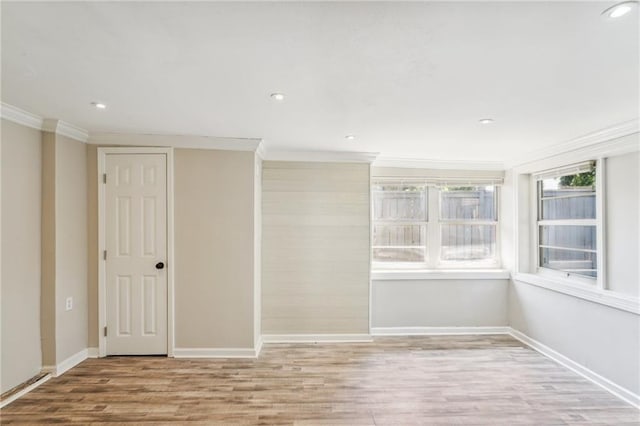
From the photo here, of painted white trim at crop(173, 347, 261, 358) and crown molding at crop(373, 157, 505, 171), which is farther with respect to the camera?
crown molding at crop(373, 157, 505, 171)

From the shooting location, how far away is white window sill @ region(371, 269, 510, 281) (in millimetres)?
4312

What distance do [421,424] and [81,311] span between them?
337 cm

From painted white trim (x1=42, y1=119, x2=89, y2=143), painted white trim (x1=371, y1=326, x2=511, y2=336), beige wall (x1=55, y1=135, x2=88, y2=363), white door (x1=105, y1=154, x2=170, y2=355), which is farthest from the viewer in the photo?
painted white trim (x1=371, y1=326, x2=511, y2=336)

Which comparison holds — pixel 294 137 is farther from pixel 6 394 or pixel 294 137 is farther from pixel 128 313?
pixel 6 394

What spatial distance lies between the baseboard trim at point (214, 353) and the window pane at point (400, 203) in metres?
Result: 2.38

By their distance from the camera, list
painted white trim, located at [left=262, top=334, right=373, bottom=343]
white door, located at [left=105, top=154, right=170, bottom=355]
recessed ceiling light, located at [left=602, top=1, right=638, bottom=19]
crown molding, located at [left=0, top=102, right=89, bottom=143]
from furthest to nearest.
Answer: painted white trim, located at [left=262, top=334, right=373, bottom=343], white door, located at [left=105, top=154, right=170, bottom=355], crown molding, located at [left=0, top=102, right=89, bottom=143], recessed ceiling light, located at [left=602, top=1, right=638, bottom=19]

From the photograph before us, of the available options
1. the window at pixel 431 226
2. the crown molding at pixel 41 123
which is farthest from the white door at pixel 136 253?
the window at pixel 431 226

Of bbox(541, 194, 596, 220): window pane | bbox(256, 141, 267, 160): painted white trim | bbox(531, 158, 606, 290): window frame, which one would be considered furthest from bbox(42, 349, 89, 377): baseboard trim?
bbox(541, 194, 596, 220): window pane

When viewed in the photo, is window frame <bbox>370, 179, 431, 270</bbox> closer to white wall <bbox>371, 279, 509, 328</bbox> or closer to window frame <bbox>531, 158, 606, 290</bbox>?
white wall <bbox>371, 279, 509, 328</bbox>

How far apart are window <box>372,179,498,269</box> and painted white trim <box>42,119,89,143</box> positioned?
11.2 ft

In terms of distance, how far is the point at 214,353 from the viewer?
347cm

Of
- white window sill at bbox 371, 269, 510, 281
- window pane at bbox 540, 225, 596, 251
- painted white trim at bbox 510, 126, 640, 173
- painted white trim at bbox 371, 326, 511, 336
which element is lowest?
painted white trim at bbox 371, 326, 511, 336

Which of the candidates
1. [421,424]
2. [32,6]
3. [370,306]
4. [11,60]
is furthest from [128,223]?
[421,424]

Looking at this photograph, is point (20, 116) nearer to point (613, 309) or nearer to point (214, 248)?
point (214, 248)
